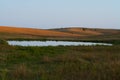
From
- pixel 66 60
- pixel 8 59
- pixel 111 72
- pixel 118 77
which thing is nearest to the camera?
pixel 118 77

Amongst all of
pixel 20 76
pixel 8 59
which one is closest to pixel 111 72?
pixel 20 76

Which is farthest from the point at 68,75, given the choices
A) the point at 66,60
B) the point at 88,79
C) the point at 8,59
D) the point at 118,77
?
the point at 8,59

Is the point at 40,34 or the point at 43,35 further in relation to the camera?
the point at 40,34

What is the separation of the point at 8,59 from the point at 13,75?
7519 millimetres

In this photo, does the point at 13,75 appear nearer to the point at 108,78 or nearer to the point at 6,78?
the point at 6,78

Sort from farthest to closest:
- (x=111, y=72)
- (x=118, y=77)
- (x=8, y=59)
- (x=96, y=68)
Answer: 1. (x=8, y=59)
2. (x=96, y=68)
3. (x=111, y=72)
4. (x=118, y=77)

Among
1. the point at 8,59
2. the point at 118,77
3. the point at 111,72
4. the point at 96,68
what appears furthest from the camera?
the point at 8,59

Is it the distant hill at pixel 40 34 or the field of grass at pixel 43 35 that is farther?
the distant hill at pixel 40 34

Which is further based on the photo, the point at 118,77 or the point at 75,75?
the point at 75,75

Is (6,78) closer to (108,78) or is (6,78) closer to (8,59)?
(108,78)

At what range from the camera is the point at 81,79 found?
9.84 m

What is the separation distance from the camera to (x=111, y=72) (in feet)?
33.9

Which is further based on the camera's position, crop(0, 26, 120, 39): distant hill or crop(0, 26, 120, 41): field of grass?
crop(0, 26, 120, 39): distant hill

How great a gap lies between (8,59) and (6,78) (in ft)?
26.9
